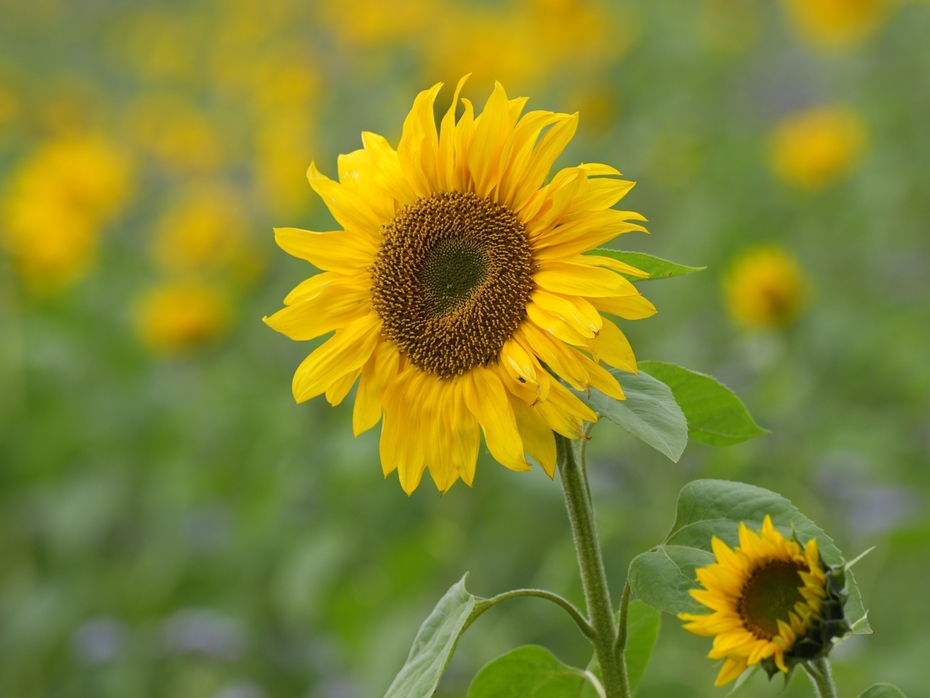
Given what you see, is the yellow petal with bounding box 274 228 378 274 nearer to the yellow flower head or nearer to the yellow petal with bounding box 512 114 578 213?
the yellow petal with bounding box 512 114 578 213

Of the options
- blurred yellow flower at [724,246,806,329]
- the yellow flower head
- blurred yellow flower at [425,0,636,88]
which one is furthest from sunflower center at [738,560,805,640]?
blurred yellow flower at [425,0,636,88]

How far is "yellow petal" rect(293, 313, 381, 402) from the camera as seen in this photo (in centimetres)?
94

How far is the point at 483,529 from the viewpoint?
2596 millimetres

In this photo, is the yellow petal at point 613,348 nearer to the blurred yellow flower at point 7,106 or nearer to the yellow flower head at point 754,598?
the yellow flower head at point 754,598

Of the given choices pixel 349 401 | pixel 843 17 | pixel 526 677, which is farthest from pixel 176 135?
pixel 526 677

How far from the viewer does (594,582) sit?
84cm

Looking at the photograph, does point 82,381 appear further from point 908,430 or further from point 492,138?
point 492,138

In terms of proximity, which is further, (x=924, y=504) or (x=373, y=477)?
(x=373, y=477)

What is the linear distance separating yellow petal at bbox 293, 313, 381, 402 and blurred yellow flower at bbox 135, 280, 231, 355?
2218 mm

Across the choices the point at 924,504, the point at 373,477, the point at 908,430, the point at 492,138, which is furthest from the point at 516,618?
the point at 492,138

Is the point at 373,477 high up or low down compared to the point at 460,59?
down

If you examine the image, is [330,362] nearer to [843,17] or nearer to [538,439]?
[538,439]

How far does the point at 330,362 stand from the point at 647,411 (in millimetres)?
290

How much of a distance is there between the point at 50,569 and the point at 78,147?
5.18 feet
